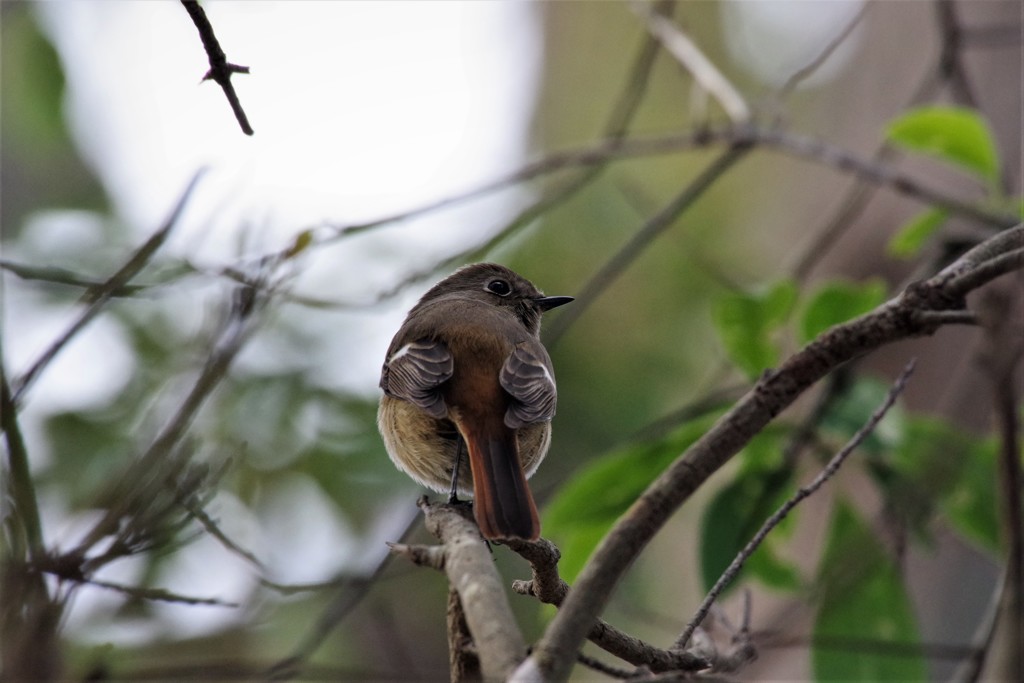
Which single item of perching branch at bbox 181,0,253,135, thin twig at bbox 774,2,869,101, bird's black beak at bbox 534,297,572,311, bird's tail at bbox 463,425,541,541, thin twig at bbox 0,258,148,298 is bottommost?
bird's tail at bbox 463,425,541,541

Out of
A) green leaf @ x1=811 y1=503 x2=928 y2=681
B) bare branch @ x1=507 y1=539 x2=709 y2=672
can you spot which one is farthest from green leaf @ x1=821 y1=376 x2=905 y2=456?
A: bare branch @ x1=507 y1=539 x2=709 y2=672

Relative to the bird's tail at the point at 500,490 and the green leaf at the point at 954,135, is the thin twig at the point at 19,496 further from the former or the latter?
the green leaf at the point at 954,135

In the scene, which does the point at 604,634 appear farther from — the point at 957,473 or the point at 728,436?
the point at 957,473

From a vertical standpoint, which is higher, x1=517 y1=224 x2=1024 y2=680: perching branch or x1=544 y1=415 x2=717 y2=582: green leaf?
x1=544 y1=415 x2=717 y2=582: green leaf

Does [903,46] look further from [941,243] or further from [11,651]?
[11,651]

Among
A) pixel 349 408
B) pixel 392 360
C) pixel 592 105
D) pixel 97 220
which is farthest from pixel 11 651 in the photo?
pixel 592 105

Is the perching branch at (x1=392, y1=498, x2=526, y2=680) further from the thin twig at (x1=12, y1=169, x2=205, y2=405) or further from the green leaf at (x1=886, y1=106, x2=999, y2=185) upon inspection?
the green leaf at (x1=886, y1=106, x2=999, y2=185)

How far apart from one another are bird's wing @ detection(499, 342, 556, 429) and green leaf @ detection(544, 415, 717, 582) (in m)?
0.54

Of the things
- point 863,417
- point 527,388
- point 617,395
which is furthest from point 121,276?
point 617,395

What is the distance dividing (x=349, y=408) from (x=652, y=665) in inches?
181

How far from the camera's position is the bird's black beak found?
168 inches

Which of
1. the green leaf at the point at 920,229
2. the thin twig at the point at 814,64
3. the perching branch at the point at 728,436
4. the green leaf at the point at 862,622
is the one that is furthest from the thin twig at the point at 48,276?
the thin twig at the point at 814,64

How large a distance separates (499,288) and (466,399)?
1.30 m

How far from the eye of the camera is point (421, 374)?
316 cm
